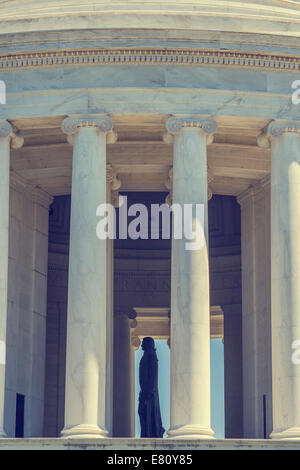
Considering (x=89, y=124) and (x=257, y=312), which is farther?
(x=257, y=312)

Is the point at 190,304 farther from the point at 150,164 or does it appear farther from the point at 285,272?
the point at 150,164

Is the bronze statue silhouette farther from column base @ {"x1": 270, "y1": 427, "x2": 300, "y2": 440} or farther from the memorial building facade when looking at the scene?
column base @ {"x1": 270, "y1": 427, "x2": 300, "y2": 440}

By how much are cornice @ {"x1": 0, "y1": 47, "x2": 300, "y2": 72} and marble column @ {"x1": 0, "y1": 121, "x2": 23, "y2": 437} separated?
7.12 metres

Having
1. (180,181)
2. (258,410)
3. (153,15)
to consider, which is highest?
(153,15)

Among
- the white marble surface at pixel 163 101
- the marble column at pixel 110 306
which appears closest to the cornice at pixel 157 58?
the white marble surface at pixel 163 101

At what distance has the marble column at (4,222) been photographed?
4422 inches

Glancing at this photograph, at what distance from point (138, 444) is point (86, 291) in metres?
15.6

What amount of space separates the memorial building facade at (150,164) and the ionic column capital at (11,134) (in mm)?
221

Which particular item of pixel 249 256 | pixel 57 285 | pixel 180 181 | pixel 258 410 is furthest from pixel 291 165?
pixel 57 285

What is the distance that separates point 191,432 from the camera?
106938 mm

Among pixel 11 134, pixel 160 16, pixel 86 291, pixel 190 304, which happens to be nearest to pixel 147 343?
pixel 190 304

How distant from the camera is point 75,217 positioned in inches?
4432

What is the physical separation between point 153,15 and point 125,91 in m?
8.58

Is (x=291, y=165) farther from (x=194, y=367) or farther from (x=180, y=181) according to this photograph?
(x=194, y=367)
